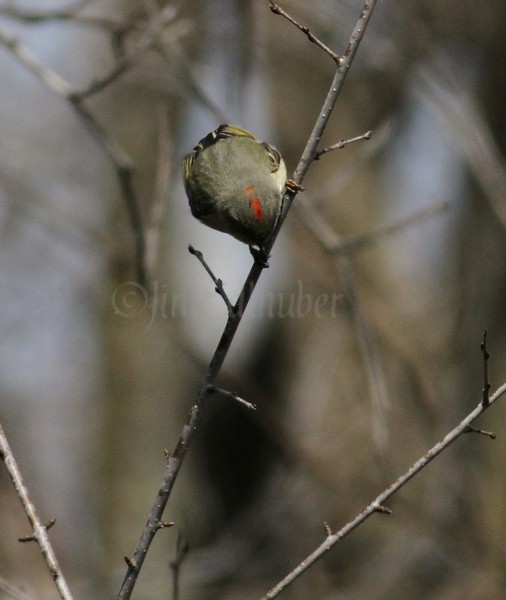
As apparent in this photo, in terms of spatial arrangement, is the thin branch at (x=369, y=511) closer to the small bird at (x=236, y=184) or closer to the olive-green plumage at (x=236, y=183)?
the small bird at (x=236, y=184)

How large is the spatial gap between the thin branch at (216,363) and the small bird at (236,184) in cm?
52

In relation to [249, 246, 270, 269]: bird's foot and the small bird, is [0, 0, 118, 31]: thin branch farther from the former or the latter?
[249, 246, 270, 269]: bird's foot

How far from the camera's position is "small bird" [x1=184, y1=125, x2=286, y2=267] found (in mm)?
4109

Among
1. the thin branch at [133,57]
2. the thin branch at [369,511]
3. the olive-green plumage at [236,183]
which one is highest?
the thin branch at [133,57]

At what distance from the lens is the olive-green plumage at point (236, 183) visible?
412cm

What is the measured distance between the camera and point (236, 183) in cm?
448

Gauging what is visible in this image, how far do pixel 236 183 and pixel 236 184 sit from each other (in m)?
0.01

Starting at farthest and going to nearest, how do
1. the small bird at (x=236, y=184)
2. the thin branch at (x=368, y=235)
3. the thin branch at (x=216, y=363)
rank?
the thin branch at (x=368, y=235) → the small bird at (x=236, y=184) → the thin branch at (x=216, y=363)

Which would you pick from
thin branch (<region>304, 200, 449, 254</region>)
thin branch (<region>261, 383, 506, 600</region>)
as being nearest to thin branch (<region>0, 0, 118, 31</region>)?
thin branch (<region>304, 200, 449, 254</region>)

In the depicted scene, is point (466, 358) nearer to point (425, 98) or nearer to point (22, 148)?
point (425, 98)

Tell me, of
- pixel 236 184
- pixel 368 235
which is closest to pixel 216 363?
pixel 236 184

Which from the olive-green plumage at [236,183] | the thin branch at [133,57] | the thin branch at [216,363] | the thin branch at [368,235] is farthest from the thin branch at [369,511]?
the thin branch at [133,57]

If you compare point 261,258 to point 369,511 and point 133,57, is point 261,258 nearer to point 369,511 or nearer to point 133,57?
point 369,511

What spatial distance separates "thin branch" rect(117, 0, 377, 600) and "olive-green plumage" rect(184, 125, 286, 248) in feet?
2.00
